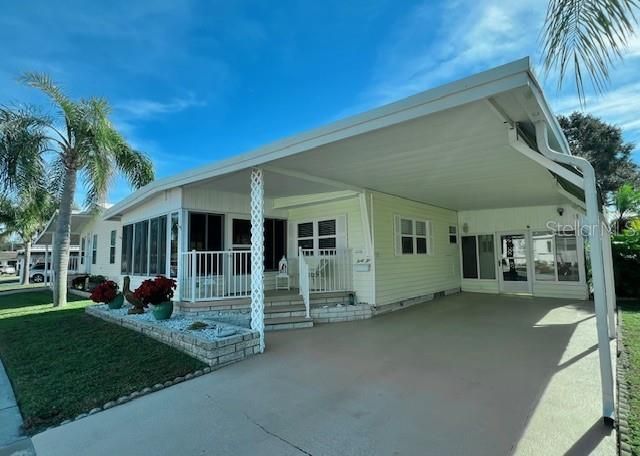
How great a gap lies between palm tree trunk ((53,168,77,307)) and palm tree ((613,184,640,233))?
2048 cm

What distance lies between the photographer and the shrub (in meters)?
9.56

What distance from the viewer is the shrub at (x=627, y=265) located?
956 centimetres

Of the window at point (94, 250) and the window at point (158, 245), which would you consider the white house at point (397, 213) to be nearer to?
the window at point (158, 245)

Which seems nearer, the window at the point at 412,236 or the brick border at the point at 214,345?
the brick border at the point at 214,345

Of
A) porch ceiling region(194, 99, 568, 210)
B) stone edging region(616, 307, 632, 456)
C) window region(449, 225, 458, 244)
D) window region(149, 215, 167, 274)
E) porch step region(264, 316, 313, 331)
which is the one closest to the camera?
stone edging region(616, 307, 632, 456)

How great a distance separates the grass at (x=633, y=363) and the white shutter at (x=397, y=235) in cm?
467

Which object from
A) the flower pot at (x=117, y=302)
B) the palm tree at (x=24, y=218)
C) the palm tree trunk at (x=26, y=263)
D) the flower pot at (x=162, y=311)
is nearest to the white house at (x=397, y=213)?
the flower pot at (x=162, y=311)

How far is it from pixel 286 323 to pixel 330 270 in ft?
6.87

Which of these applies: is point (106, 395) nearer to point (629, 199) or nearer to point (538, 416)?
point (538, 416)

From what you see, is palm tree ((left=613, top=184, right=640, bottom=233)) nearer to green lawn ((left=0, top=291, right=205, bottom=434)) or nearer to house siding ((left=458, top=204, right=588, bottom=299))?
house siding ((left=458, top=204, right=588, bottom=299))

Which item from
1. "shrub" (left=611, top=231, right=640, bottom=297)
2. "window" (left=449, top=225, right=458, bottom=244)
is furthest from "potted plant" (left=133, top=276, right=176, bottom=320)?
"shrub" (left=611, top=231, right=640, bottom=297)

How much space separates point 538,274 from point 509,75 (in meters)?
9.74

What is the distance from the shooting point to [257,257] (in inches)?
214

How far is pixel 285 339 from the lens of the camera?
600 cm
